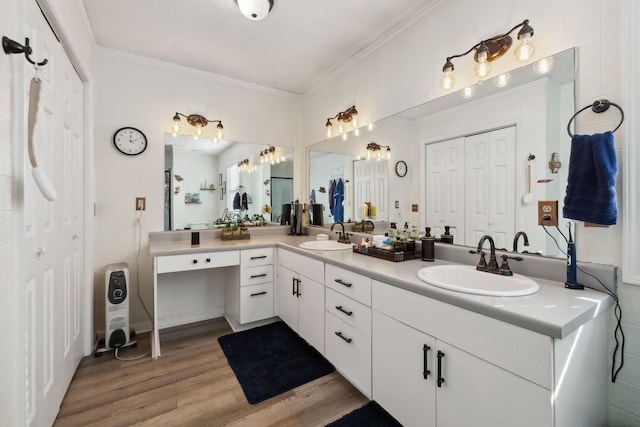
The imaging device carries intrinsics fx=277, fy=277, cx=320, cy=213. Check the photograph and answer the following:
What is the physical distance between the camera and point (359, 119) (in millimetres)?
2590

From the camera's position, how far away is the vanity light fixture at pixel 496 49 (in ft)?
4.49

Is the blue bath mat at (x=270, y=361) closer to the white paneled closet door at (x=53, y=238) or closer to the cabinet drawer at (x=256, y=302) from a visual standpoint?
the cabinet drawer at (x=256, y=302)

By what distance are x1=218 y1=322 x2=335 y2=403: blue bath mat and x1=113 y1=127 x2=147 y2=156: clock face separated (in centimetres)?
189

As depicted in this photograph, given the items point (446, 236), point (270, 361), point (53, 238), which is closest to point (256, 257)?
point (270, 361)

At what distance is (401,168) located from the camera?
210cm

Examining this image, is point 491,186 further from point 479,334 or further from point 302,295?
point 302,295

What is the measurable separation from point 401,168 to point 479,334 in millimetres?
1327

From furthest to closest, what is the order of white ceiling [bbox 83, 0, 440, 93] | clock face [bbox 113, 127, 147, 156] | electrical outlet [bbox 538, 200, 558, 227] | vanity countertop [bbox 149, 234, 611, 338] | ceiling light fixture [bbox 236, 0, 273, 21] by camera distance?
1. clock face [bbox 113, 127, 147, 156]
2. white ceiling [bbox 83, 0, 440, 93]
3. ceiling light fixture [bbox 236, 0, 273, 21]
4. electrical outlet [bbox 538, 200, 558, 227]
5. vanity countertop [bbox 149, 234, 611, 338]

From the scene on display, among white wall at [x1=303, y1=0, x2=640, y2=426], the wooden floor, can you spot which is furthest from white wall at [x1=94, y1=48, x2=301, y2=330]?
white wall at [x1=303, y1=0, x2=640, y2=426]

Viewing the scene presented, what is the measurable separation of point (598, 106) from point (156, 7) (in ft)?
8.70

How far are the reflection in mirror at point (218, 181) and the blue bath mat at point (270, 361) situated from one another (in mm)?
1224

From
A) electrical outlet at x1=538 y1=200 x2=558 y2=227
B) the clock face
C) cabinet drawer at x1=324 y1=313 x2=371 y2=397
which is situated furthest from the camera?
the clock face

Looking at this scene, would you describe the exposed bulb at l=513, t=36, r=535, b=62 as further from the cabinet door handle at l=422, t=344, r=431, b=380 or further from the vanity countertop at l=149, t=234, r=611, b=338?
the cabinet door handle at l=422, t=344, r=431, b=380

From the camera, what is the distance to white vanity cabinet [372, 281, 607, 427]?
0.89 meters
